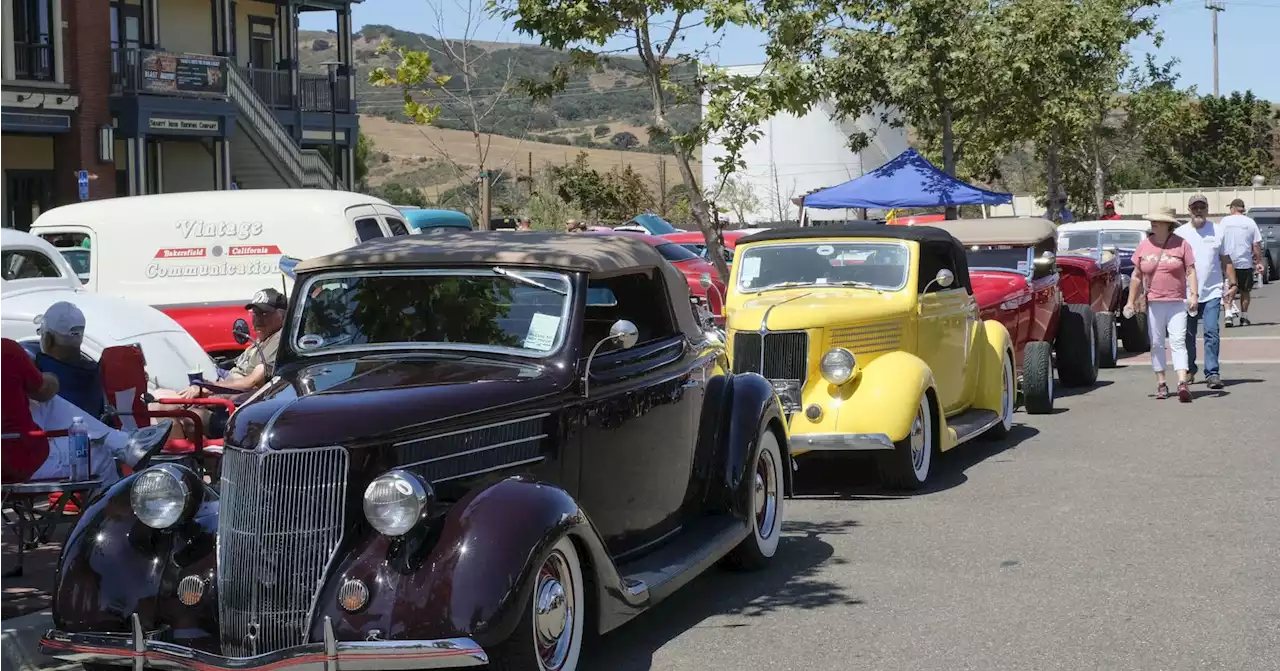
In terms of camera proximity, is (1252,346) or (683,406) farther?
(1252,346)

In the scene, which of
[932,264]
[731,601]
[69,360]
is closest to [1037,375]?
[932,264]

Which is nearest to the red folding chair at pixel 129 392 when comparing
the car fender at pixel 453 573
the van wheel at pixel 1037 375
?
the car fender at pixel 453 573

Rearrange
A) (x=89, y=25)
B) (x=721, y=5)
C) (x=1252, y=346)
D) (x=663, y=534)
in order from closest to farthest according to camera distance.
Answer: (x=663, y=534)
(x=721, y=5)
(x=1252, y=346)
(x=89, y=25)

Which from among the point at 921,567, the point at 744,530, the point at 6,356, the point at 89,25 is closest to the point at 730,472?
the point at 744,530

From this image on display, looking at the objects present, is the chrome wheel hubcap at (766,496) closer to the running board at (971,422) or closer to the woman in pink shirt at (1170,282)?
the running board at (971,422)

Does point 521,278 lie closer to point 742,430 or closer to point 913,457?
point 742,430

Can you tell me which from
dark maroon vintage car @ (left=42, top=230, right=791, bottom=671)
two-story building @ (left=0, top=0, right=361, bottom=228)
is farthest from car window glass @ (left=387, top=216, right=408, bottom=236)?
two-story building @ (left=0, top=0, right=361, bottom=228)

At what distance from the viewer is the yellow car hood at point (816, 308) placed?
10367 millimetres

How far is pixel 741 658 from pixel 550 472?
114 cm

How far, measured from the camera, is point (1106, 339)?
17.8 m

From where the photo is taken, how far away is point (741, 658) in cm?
631

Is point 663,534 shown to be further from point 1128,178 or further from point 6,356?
point 1128,178

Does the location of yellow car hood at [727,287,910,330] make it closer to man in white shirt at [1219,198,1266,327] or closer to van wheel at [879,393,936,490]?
van wheel at [879,393,936,490]

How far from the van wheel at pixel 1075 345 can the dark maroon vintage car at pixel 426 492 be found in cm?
934
